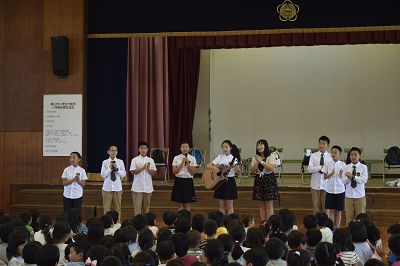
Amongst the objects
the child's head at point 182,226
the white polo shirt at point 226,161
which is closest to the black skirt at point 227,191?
the white polo shirt at point 226,161

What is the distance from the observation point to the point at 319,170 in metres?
7.66

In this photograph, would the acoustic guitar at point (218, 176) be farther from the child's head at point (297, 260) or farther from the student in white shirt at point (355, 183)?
the child's head at point (297, 260)

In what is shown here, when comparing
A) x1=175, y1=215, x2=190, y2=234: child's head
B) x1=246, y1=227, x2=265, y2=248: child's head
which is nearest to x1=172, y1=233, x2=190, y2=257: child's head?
x1=246, y1=227, x2=265, y2=248: child's head

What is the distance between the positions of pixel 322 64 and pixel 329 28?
2861 millimetres

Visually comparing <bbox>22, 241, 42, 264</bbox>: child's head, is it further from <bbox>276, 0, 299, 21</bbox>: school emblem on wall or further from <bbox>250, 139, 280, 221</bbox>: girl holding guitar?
<bbox>276, 0, 299, 21</bbox>: school emblem on wall

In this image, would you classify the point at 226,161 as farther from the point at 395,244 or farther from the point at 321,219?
the point at 395,244

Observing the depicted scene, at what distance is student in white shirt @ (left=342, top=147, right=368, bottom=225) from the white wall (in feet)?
16.6

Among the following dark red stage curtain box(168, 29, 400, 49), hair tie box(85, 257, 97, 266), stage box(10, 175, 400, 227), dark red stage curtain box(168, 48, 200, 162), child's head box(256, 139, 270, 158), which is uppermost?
dark red stage curtain box(168, 29, 400, 49)

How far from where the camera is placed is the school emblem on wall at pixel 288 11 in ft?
32.4

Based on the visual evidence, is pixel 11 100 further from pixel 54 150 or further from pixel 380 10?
pixel 380 10

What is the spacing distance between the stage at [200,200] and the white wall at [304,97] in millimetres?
2399

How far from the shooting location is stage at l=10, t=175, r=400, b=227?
9.25 metres

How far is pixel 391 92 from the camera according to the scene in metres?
12.3

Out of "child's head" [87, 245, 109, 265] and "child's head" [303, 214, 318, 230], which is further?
"child's head" [303, 214, 318, 230]
